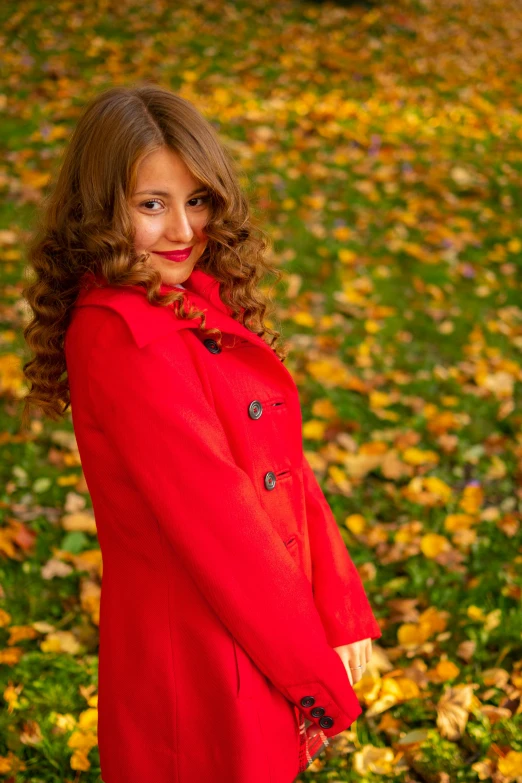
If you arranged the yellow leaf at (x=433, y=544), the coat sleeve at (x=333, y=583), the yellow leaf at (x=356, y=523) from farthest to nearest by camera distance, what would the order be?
the yellow leaf at (x=356, y=523), the yellow leaf at (x=433, y=544), the coat sleeve at (x=333, y=583)

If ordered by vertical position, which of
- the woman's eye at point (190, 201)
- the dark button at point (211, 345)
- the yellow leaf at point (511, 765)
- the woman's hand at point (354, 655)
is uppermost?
the woman's eye at point (190, 201)

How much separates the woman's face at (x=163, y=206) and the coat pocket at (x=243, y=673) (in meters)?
0.71

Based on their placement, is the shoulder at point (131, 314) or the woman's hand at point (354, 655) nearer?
the shoulder at point (131, 314)

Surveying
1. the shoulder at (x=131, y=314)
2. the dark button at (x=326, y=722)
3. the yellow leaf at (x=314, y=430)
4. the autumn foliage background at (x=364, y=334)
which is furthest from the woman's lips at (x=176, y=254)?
the yellow leaf at (x=314, y=430)

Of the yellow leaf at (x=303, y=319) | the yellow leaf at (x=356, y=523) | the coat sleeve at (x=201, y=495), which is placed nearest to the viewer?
the coat sleeve at (x=201, y=495)

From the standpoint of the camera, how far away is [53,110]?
571cm

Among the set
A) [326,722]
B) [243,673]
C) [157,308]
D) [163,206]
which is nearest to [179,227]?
[163,206]

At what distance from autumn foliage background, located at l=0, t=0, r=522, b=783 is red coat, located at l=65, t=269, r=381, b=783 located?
617 mm

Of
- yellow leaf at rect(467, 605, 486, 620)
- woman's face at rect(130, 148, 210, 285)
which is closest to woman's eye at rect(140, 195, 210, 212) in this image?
woman's face at rect(130, 148, 210, 285)

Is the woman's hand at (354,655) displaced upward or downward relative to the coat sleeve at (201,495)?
downward

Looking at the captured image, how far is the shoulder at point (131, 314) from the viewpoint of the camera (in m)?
1.28

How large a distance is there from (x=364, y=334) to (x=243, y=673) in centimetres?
296

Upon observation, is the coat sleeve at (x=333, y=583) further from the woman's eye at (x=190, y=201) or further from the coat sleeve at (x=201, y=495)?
the woman's eye at (x=190, y=201)

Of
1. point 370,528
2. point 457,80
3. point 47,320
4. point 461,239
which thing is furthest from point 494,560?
point 457,80
